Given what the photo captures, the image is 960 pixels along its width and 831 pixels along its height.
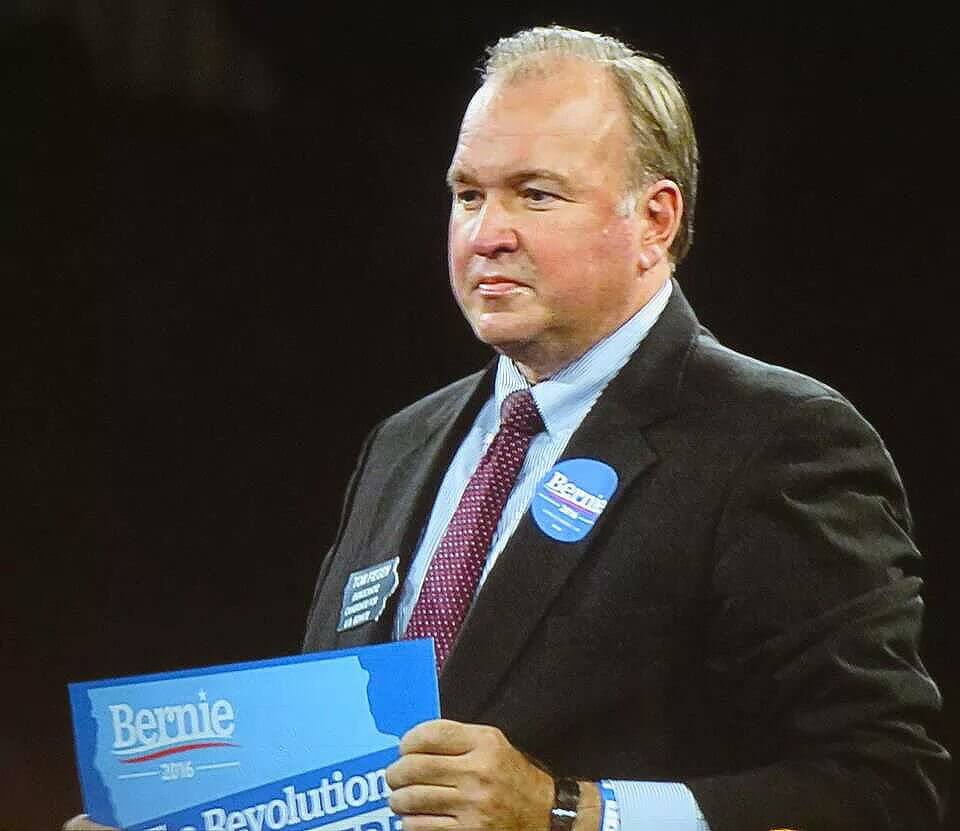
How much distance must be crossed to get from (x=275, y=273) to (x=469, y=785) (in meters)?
1.05

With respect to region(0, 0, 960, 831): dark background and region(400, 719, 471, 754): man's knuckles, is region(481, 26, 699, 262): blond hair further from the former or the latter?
region(400, 719, 471, 754): man's knuckles

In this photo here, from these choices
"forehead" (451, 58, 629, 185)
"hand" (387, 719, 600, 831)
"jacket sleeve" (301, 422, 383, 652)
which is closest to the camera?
"hand" (387, 719, 600, 831)

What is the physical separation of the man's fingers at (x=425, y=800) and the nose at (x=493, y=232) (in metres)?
0.75

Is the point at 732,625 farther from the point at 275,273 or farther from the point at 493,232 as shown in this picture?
the point at 275,273

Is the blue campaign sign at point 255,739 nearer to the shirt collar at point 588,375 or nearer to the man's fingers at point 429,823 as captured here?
the man's fingers at point 429,823

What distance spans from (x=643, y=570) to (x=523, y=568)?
6.4 inches

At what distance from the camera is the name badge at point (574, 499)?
182 cm

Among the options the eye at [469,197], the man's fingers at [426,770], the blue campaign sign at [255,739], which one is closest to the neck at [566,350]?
the eye at [469,197]

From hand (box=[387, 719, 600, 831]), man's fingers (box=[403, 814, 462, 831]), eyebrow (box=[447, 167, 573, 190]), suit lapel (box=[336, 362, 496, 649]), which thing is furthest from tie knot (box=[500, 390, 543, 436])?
man's fingers (box=[403, 814, 462, 831])

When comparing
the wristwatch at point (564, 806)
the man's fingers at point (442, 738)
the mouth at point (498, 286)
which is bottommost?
the wristwatch at point (564, 806)

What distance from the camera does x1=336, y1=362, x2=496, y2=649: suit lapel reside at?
1.96 meters

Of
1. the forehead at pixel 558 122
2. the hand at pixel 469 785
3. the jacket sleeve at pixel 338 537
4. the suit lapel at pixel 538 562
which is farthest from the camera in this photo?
the jacket sleeve at pixel 338 537

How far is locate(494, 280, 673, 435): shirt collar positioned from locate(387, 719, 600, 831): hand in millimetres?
465

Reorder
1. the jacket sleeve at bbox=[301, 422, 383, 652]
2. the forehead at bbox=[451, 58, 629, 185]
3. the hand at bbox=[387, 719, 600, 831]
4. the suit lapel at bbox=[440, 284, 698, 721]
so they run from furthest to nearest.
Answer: the jacket sleeve at bbox=[301, 422, 383, 652] → the forehead at bbox=[451, 58, 629, 185] → the suit lapel at bbox=[440, 284, 698, 721] → the hand at bbox=[387, 719, 600, 831]
